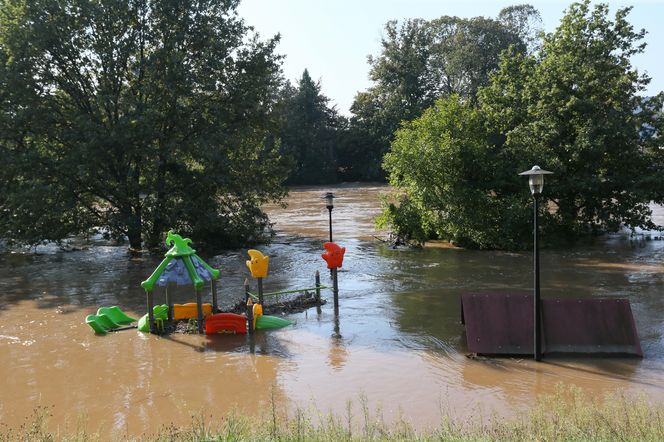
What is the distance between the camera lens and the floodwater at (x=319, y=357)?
963 centimetres

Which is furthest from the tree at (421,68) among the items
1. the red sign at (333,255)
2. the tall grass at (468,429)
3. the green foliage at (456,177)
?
the tall grass at (468,429)

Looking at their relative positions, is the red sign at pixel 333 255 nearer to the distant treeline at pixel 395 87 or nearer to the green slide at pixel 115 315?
the green slide at pixel 115 315

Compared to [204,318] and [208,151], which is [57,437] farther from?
[208,151]

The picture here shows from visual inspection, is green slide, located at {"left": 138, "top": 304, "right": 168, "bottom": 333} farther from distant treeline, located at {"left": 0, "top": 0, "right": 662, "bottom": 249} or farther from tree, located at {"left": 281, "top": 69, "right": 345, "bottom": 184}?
tree, located at {"left": 281, "top": 69, "right": 345, "bottom": 184}

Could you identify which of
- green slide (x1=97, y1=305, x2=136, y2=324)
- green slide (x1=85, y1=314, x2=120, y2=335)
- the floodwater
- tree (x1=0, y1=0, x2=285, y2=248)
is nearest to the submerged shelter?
the floodwater

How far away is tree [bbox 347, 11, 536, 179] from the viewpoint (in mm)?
72375

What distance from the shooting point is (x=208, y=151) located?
2456cm

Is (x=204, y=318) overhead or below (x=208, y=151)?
below

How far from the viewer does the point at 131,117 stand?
2356 centimetres

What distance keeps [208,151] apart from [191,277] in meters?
11.9

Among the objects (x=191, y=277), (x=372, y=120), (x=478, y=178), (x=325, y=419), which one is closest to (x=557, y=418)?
(x=325, y=419)

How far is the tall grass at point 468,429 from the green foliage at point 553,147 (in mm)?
16245

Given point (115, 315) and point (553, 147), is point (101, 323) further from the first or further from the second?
point (553, 147)

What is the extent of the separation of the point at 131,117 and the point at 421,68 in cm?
5508
